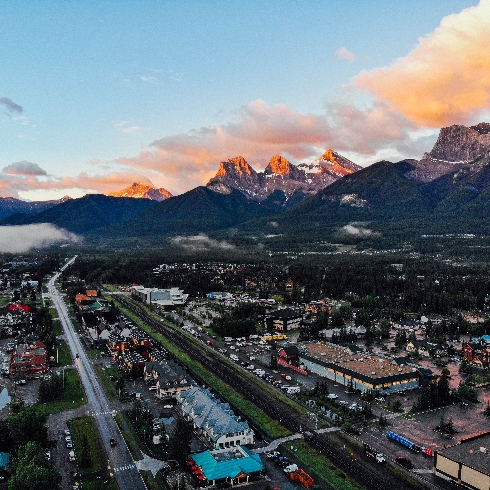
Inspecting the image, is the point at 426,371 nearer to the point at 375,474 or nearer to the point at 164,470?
the point at 375,474

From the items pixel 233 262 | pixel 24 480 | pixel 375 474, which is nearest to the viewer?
pixel 24 480

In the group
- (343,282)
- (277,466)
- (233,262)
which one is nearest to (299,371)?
(277,466)

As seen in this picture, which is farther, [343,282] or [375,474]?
A: [343,282]

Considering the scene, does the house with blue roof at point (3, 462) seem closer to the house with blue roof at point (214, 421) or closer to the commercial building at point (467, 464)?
the house with blue roof at point (214, 421)

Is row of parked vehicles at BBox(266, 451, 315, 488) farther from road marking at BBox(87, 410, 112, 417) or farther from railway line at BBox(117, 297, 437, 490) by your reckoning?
road marking at BBox(87, 410, 112, 417)

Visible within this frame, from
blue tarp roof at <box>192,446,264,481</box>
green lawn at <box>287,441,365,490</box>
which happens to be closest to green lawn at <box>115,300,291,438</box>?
green lawn at <box>287,441,365,490</box>

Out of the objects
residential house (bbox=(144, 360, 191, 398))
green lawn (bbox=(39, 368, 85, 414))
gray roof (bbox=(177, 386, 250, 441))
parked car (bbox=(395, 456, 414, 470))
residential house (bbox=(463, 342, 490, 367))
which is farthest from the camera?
residential house (bbox=(463, 342, 490, 367))

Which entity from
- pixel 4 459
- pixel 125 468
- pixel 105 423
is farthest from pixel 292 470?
pixel 4 459

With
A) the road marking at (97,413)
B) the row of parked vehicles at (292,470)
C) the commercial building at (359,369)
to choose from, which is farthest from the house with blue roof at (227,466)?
the commercial building at (359,369)
